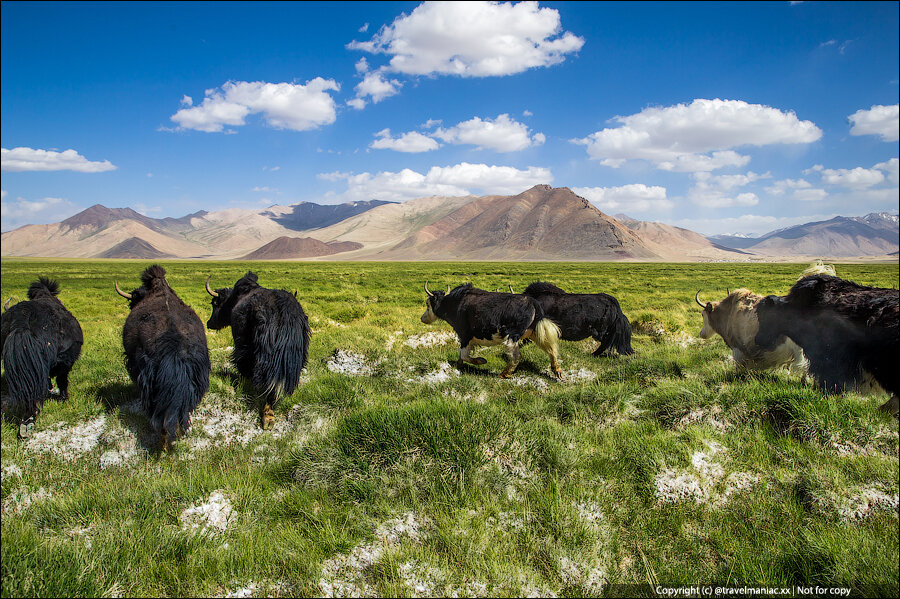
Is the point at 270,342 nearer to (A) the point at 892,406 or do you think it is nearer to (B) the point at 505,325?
(B) the point at 505,325

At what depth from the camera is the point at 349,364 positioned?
25.2ft

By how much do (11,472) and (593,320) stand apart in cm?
880

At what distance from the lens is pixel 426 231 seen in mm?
189875

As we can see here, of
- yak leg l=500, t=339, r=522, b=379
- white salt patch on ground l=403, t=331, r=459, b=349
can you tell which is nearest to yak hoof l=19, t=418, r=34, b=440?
white salt patch on ground l=403, t=331, r=459, b=349

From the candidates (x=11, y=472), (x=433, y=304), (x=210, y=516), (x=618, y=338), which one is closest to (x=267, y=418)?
(x=11, y=472)

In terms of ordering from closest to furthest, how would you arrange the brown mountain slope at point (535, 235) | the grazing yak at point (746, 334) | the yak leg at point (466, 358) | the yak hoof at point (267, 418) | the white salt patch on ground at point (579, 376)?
1. the grazing yak at point (746, 334)
2. the yak hoof at point (267, 418)
3. the white salt patch on ground at point (579, 376)
4. the yak leg at point (466, 358)
5. the brown mountain slope at point (535, 235)

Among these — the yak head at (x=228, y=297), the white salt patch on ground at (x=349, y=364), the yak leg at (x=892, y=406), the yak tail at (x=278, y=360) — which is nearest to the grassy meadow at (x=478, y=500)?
A: the yak leg at (x=892, y=406)

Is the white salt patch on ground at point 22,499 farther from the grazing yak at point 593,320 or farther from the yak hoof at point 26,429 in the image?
the grazing yak at point 593,320

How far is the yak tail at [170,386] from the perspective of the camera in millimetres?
4500

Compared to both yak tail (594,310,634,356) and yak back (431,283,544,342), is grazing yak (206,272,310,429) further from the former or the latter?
yak tail (594,310,634,356)

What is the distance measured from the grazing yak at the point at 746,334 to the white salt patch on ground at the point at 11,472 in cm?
856

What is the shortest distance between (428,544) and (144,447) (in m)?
4.06

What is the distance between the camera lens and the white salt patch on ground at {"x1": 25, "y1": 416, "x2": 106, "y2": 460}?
15.2 ft

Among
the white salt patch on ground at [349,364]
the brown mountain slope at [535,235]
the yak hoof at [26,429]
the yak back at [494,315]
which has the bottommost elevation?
the yak hoof at [26,429]
